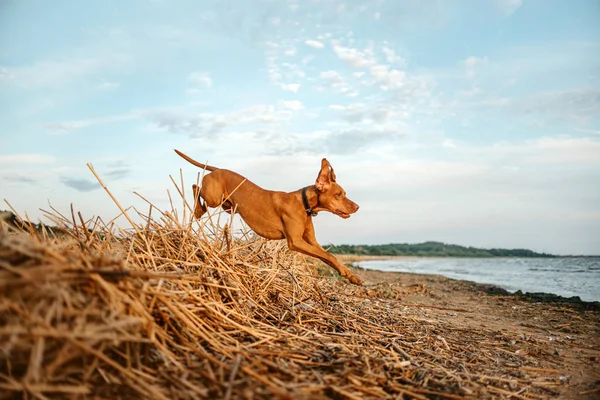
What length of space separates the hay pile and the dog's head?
70.7 inches

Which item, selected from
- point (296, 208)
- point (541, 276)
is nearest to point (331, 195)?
point (296, 208)

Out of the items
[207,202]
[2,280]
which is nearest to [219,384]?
[2,280]

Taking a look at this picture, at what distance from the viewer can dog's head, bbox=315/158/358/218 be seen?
539 cm

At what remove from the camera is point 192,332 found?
233cm

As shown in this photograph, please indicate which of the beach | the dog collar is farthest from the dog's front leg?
the beach

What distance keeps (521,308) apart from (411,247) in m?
58.9

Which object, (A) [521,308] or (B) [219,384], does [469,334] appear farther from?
(A) [521,308]

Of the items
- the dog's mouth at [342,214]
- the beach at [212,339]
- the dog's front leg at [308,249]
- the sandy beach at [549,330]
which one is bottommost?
the sandy beach at [549,330]

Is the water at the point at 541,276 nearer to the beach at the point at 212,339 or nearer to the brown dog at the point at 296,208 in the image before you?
the brown dog at the point at 296,208

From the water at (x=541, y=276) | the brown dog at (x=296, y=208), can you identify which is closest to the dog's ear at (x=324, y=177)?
the brown dog at (x=296, y=208)

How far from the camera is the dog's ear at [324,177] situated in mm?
5355

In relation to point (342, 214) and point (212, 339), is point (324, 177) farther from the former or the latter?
point (212, 339)

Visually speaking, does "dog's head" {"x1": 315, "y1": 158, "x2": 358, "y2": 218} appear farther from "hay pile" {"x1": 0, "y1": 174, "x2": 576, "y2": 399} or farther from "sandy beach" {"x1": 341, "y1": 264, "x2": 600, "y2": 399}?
"hay pile" {"x1": 0, "y1": 174, "x2": 576, "y2": 399}

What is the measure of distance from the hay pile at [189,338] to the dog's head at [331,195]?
1.80 meters
